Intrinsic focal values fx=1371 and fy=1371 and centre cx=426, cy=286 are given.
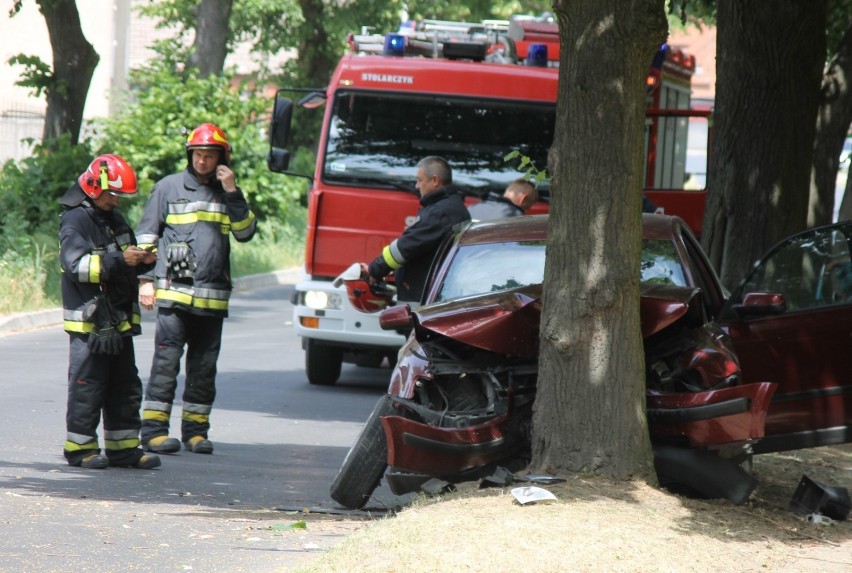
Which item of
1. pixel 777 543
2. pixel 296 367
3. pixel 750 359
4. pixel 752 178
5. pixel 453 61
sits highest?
pixel 453 61

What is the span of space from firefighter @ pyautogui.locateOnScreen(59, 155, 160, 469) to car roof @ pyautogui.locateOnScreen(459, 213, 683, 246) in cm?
193

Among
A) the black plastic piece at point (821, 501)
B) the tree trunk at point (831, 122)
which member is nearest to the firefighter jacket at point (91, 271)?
the black plastic piece at point (821, 501)

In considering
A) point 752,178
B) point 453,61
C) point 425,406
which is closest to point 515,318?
point 425,406

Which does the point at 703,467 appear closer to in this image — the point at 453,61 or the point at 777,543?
the point at 777,543

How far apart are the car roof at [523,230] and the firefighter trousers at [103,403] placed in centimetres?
213

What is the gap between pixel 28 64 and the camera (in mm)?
18766

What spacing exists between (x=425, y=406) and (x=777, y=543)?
172cm

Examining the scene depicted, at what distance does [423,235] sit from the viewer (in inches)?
392

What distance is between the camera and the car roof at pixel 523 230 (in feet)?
26.5

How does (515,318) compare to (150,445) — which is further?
(150,445)

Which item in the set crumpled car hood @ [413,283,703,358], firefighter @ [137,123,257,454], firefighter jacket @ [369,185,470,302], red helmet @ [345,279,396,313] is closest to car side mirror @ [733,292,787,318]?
crumpled car hood @ [413,283,703,358]

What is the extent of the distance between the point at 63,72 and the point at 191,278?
11.4 meters

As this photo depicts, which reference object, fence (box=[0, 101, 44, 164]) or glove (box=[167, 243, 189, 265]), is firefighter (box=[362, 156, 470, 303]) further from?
fence (box=[0, 101, 44, 164])

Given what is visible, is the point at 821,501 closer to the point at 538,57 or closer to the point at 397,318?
the point at 397,318
